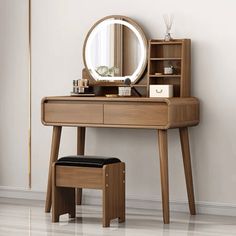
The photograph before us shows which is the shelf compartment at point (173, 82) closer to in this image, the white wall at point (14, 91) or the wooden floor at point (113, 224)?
the wooden floor at point (113, 224)

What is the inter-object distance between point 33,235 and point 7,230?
0.24m

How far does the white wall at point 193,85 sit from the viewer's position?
5.65m

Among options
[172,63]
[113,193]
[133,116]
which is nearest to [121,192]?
[113,193]

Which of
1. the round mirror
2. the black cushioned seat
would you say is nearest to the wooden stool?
the black cushioned seat

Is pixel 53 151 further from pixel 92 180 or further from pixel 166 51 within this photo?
pixel 166 51

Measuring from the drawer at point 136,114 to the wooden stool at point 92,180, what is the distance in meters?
0.31

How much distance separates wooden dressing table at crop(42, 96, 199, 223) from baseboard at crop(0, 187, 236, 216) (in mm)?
139

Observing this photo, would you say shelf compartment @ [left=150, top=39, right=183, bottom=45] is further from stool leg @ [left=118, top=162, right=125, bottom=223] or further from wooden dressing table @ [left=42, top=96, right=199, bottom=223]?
stool leg @ [left=118, top=162, right=125, bottom=223]

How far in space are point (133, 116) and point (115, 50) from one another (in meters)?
0.77

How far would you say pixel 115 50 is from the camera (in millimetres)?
5949

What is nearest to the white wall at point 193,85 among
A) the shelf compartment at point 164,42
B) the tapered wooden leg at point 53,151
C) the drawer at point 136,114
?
the shelf compartment at point 164,42

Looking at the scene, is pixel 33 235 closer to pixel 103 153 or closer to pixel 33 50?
pixel 103 153

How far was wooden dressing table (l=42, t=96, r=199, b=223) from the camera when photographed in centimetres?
529

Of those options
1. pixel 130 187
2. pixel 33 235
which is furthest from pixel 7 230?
pixel 130 187
